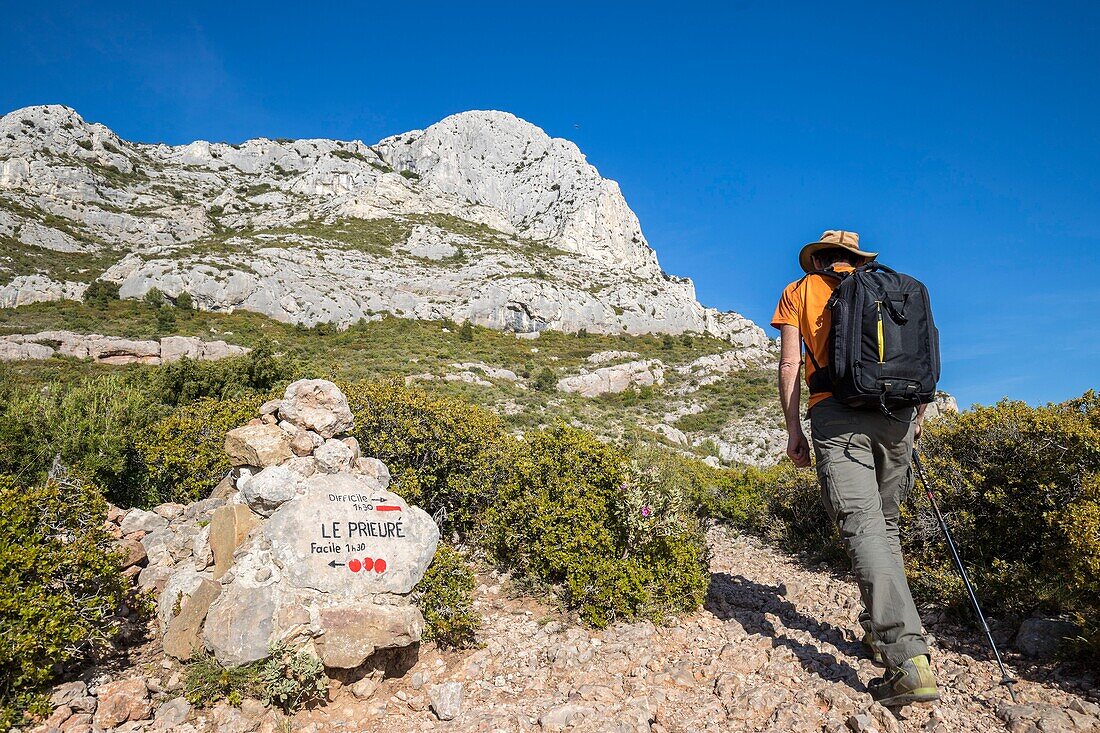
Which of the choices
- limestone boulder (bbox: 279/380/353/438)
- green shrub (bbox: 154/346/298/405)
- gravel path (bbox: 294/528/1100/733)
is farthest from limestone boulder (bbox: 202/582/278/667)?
green shrub (bbox: 154/346/298/405)

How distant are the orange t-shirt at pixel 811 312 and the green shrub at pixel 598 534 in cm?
187

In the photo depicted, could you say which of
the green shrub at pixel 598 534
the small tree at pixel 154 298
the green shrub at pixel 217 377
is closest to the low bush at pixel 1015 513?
the green shrub at pixel 598 534

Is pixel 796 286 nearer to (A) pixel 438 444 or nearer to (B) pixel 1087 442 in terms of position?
(B) pixel 1087 442

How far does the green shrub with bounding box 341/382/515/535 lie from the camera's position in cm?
564

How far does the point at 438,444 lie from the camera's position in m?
5.80

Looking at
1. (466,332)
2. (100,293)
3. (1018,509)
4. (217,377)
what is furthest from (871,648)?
(100,293)

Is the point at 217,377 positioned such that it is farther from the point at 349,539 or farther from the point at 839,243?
the point at 839,243

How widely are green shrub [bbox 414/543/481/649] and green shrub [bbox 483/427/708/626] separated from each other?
2.71 ft

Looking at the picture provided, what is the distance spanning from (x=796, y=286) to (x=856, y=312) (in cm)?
57

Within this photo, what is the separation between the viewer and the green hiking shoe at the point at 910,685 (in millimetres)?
2561

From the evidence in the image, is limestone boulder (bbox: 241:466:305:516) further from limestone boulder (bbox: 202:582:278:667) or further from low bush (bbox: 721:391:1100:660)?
low bush (bbox: 721:391:1100:660)

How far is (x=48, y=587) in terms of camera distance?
3.10 meters

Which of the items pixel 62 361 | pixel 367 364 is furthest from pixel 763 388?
pixel 62 361

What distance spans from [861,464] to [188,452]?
21.6 ft
